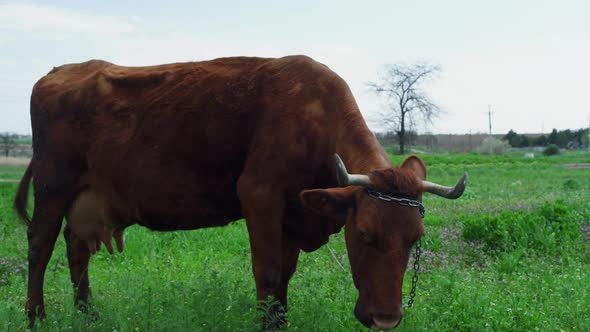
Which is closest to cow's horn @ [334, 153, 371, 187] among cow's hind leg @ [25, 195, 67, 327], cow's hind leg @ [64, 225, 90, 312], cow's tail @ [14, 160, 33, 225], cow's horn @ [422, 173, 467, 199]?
cow's horn @ [422, 173, 467, 199]

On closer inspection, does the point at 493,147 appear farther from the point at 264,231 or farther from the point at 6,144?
the point at 264,231


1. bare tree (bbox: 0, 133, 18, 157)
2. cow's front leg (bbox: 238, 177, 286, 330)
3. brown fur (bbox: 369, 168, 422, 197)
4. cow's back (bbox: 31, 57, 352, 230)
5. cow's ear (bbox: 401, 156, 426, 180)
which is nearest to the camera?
brown fur (bbox: 369, 168, 422, 197)

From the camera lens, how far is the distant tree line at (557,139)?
8256 centimetres

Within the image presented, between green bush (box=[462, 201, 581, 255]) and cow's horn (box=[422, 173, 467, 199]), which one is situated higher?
cow's horn (box=[422, 173, 467, 199])

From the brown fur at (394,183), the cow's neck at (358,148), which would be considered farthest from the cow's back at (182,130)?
the brown fur at (394,183)

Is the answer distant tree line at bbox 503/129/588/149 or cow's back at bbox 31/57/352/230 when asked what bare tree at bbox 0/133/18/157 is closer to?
cow's back at bbox 31/57/352/230

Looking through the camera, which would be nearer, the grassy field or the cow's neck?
the cow's neck

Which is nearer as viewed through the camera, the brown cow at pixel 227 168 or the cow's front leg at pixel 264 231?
the brown cow at pixel 227 168

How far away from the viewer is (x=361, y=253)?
4152 mm

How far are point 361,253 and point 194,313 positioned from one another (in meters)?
1.69

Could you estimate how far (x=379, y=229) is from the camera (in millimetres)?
4004

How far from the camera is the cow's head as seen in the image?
397cm

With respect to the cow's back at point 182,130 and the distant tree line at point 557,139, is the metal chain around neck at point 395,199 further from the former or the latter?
the distant tree line at point 557,139

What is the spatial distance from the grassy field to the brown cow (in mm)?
500
